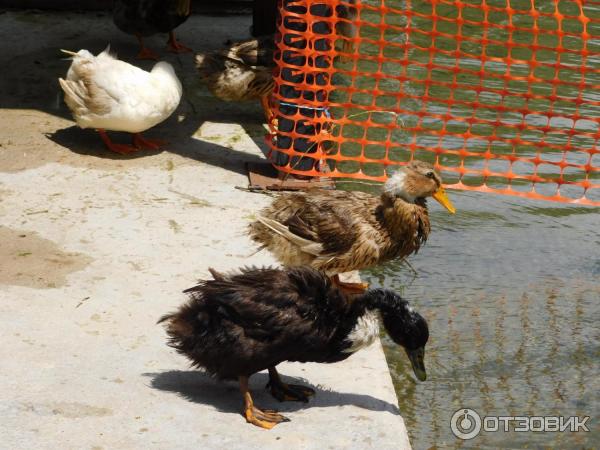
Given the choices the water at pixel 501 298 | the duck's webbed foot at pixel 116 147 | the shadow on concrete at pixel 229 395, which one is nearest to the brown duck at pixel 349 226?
the water at pixel 501 298

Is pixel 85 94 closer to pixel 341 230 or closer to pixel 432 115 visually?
pixel 432 115

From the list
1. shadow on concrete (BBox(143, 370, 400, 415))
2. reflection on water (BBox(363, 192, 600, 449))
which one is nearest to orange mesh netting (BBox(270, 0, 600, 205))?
reflection on water (BBox(363, 192, 600, 449))

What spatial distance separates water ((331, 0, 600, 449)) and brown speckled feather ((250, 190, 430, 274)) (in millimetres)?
498

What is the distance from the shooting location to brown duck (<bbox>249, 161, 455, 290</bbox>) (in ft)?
19.4

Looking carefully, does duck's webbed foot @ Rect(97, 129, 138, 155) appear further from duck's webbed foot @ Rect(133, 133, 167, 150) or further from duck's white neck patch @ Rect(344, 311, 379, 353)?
duck's white neck patch @ Rect(344, 311, 379, 353)

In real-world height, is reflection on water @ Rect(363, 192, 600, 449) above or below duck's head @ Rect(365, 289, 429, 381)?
below

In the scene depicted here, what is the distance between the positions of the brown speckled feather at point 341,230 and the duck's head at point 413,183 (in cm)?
5

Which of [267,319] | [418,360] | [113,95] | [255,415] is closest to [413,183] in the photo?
[418,360]

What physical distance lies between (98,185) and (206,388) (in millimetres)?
2789

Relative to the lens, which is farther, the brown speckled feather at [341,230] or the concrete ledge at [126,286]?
the brown speckled feather at [341,230]

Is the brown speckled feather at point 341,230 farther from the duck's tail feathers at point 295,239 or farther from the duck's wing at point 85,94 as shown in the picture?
the duck's wing at point 85,94

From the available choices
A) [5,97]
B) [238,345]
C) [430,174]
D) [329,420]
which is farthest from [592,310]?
[5,97]

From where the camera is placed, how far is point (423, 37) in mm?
11656

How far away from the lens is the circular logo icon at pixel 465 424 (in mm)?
5020
